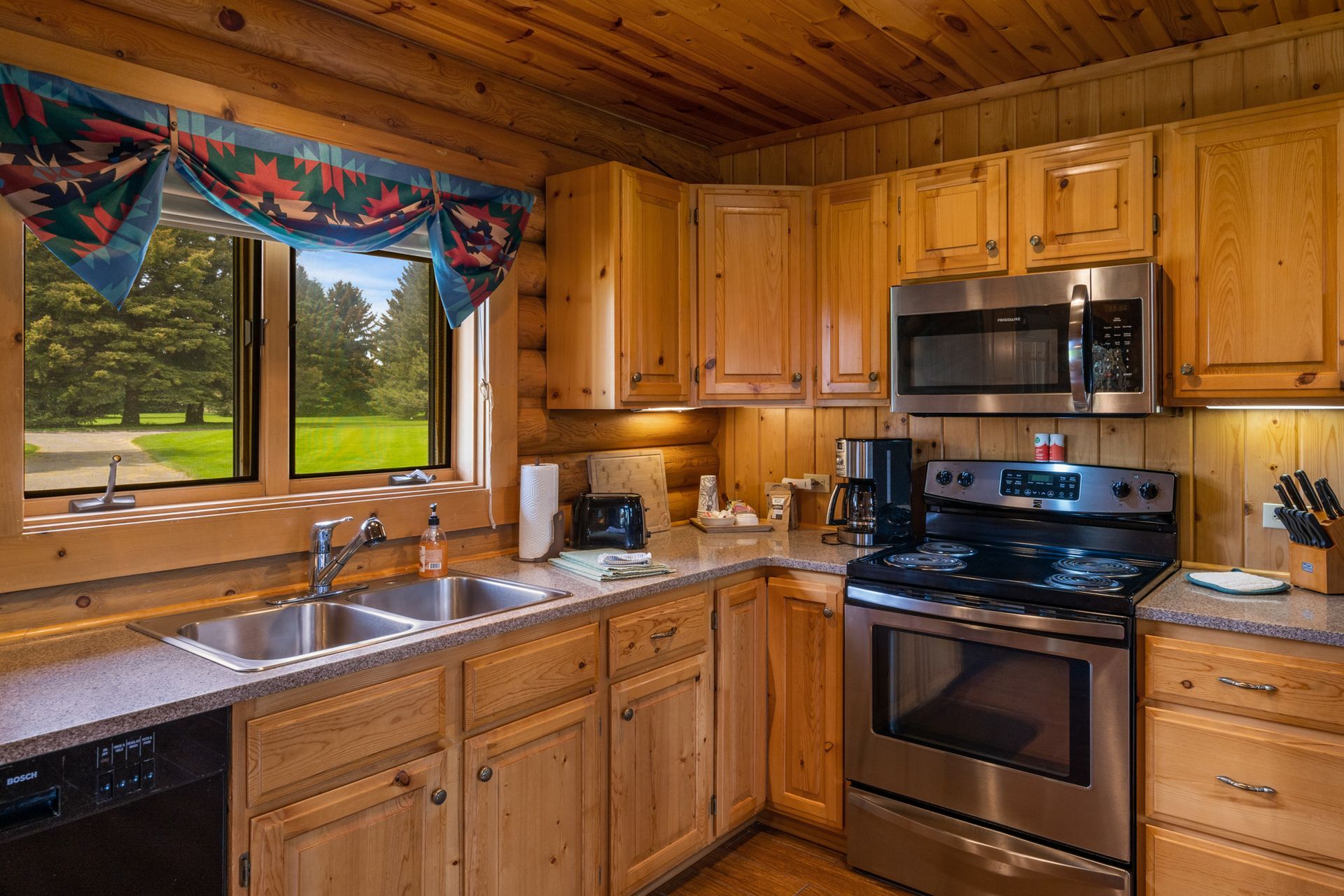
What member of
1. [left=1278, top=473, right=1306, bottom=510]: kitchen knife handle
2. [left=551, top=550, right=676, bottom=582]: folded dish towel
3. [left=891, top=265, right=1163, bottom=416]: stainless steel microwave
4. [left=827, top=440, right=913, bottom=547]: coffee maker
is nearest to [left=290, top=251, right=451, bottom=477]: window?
[left=551, top=550, right=676, bottom=582]: folded dish towel

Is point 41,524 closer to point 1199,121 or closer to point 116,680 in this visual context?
point 116,680

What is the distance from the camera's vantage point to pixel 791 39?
8.19 feet

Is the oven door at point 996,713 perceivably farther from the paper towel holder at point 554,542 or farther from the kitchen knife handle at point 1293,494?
the paper towel holder at point 554,542

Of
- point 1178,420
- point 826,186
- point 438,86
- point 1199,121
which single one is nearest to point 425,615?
point 438,86

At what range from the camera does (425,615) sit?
2.33 metres

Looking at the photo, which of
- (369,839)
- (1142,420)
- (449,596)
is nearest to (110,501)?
(449,596)

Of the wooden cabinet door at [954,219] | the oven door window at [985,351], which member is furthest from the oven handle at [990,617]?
the wooden cabinet door at [954,219]

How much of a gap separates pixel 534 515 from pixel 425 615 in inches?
17.8

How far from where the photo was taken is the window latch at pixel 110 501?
1.90m

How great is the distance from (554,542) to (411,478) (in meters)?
0.47

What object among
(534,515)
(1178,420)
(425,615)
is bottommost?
(425,615)

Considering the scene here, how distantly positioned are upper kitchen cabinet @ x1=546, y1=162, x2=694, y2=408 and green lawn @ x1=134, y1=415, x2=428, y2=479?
1.66 ft

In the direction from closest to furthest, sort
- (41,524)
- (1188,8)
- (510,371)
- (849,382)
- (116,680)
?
(116,680) < (41,524) < (1188,8) < (510,371) < (849,382)

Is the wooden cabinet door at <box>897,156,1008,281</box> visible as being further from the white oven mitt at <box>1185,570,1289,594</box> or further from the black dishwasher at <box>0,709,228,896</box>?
the black dishwasher at <box>0,709,228,896</box>
